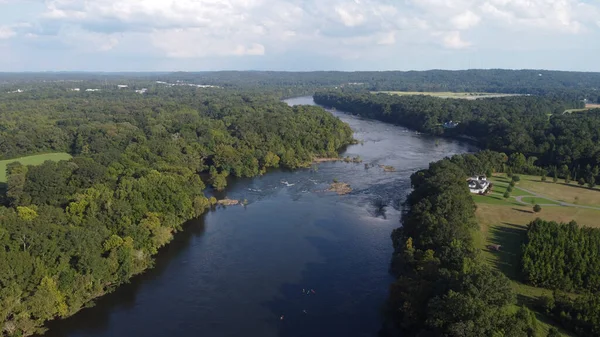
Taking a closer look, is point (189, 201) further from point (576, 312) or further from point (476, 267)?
point (576, 312)

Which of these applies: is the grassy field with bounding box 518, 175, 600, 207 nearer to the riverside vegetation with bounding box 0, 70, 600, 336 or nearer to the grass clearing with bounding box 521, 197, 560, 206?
the grass clearing with bounding box 521, 197, 560, 206

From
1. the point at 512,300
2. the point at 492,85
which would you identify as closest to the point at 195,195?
the point at 512,300

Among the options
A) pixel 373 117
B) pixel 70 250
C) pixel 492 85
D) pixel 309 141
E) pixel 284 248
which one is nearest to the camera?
pixel 70 250

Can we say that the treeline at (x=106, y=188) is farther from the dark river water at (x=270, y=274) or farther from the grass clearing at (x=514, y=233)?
the grass clearing at (x=514, y=233)

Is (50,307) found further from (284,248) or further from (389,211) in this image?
(389,211)

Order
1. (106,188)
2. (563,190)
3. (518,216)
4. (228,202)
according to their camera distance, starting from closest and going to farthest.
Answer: (106,188) → (518,216) → (563,190) → (228,202)

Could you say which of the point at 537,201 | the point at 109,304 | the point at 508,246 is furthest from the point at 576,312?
the point at 109,304
